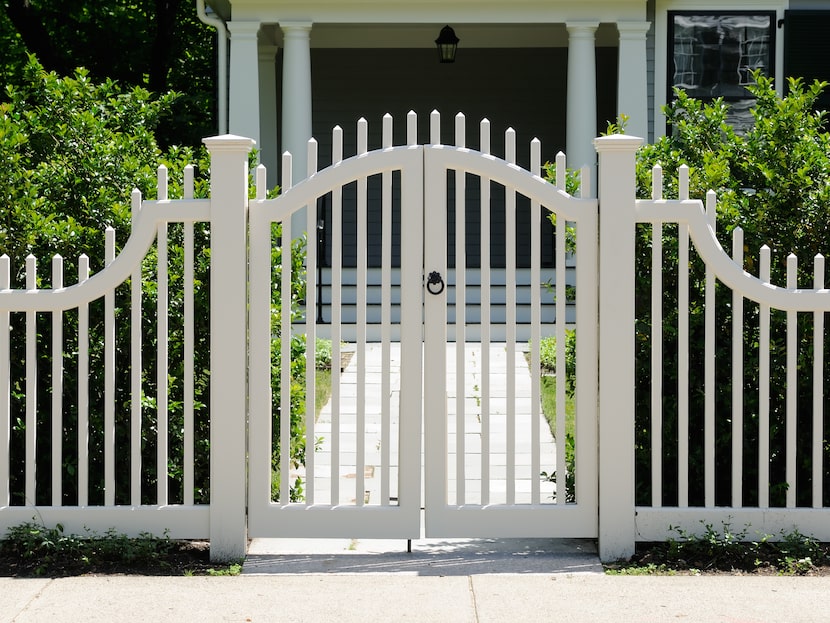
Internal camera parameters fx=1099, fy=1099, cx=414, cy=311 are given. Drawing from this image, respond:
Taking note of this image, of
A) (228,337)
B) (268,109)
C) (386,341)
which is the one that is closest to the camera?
(228,337)

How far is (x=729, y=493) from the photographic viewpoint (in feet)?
18.1

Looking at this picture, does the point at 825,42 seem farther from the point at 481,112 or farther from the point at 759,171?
the point at 759,171

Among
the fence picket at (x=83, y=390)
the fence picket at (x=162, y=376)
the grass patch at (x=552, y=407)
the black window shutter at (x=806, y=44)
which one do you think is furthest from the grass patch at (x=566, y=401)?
the black window shutter at (x=806, y=44)

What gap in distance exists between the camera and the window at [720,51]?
Answer: 38.3ft

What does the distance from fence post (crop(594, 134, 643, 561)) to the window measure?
729 cm

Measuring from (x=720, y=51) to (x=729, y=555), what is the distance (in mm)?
8127

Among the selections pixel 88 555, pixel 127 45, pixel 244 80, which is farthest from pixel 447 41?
pixel 127 45

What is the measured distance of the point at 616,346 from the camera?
15.8 ft

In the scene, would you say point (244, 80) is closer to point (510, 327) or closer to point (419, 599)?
point (510, 327)

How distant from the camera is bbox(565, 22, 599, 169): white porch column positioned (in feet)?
36.7

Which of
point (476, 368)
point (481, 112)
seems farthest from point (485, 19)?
point (476, 368)

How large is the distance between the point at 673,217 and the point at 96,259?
2.81 meters

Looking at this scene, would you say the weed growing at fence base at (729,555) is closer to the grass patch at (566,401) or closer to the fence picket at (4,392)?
the grass patch at (566,401)

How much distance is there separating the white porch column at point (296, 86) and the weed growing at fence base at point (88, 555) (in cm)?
692
